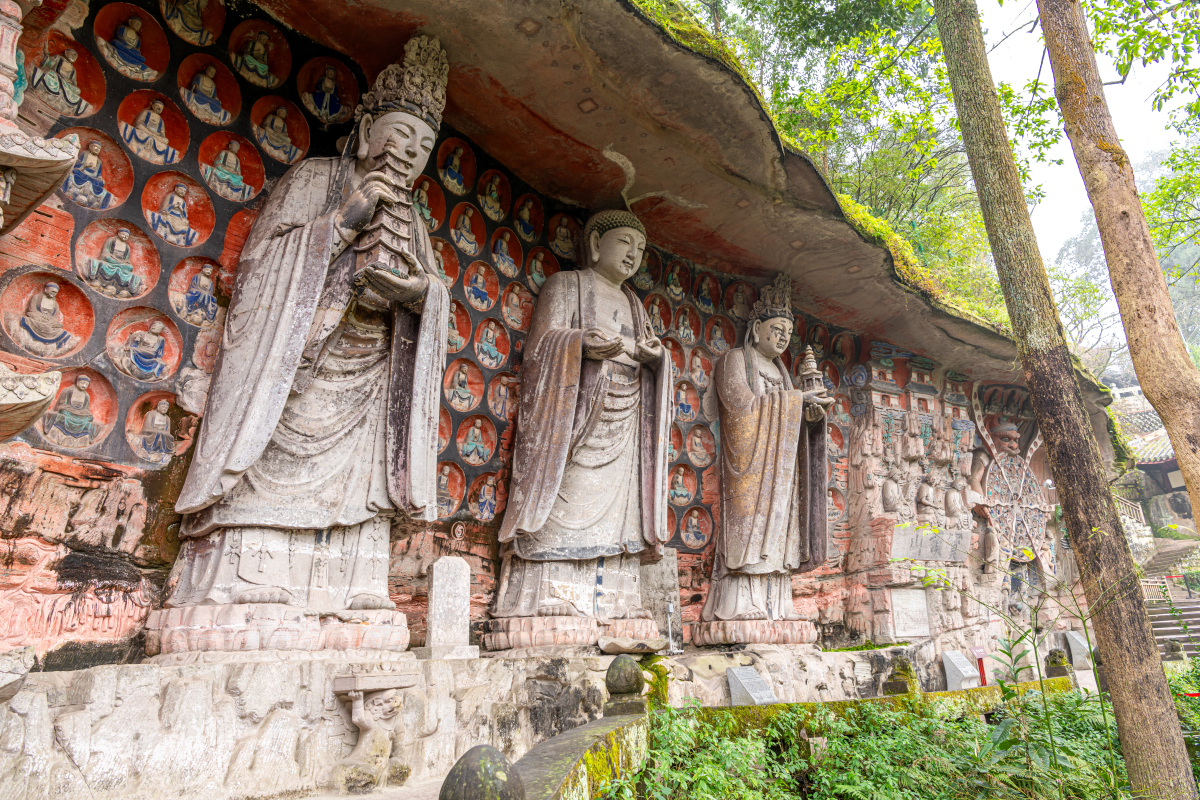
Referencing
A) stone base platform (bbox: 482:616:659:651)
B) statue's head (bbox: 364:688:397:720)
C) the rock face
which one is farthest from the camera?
stone base platform (bbox: 482:616:659:651)

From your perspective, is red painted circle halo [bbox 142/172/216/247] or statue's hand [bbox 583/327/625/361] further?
statue's hand [bbox 583/327/625/361]

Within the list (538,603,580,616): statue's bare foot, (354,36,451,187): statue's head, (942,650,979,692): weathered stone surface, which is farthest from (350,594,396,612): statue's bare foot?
(942,650,979,692): weathered stone surface

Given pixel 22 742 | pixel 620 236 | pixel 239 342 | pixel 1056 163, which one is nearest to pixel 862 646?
pixel 620 236

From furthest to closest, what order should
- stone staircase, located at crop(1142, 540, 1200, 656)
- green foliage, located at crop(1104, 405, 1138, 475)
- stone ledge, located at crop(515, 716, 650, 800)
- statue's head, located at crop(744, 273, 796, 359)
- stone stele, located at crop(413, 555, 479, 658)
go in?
1. stone staircase, located at crop(1142, 540, 1200, 656)
2. green foliage, located at crop(1104, 405, 1138, 475)
3. statue's head, located at crop(744, 273, 796, 359)
4. stone stele, located at crop(413, 555, 479, 658)
5. stone ledge, located at crop(515, 716, 650, 800)

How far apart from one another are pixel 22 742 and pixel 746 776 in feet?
10.4

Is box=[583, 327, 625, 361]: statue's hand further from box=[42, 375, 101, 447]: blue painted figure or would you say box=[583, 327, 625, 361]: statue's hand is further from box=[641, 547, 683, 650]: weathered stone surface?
box=[42, 375, 101, 447]: blue painted figure

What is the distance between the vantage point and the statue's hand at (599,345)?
5.57m

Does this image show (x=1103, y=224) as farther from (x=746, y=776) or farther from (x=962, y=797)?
(x=746, y=776)

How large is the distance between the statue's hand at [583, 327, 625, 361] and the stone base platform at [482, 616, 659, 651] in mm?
1921

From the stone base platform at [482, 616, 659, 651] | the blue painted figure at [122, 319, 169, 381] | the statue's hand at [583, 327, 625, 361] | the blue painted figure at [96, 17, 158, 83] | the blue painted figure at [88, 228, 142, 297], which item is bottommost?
the stone base platform at [482, 616, 659, 651]

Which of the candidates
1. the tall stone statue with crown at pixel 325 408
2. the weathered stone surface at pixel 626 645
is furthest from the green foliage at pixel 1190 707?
the tall stone statue with crown at pixel 325 408

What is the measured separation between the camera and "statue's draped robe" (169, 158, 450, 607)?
3.73 m

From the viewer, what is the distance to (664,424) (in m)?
6.07

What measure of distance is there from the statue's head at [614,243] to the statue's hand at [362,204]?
7.78 feet
